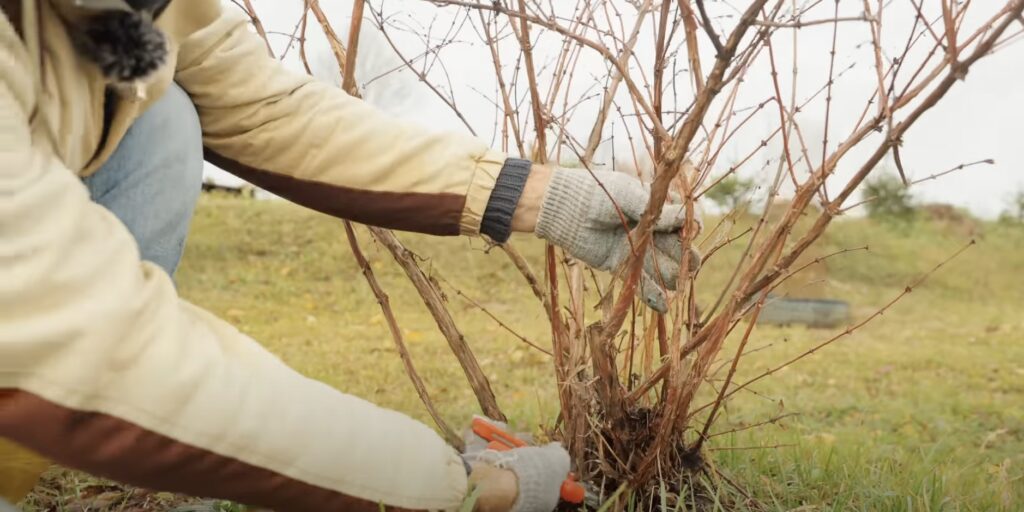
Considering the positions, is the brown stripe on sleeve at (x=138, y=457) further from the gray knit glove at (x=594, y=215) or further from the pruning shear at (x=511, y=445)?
the gray knit glove at (x=594, y=215)

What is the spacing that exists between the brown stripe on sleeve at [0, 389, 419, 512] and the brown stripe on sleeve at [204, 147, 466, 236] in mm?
555

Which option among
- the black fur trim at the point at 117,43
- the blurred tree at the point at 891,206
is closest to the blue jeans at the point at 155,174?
the black fur trim at the point at 117,43

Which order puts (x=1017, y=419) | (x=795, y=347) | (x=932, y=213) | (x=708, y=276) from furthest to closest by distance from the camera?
(x=932, y=213), (x=708, y=276), (x=795, y=347), (x=1017, y=419)

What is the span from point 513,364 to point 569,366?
10.2ft

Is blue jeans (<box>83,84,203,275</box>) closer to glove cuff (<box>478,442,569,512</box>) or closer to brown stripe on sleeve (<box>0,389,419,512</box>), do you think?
brown stripe on sleeve (<box>0,389,419,512</box>)

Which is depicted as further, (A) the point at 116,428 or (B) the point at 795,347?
(B) the point at 795,347

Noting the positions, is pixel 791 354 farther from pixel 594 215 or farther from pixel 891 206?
pixel 891 206

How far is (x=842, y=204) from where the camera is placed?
4.69 feet

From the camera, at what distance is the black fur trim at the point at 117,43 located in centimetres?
111

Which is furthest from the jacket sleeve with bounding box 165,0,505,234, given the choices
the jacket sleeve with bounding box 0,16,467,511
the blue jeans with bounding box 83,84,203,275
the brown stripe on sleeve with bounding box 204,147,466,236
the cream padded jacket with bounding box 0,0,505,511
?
the jacket sleeve with bounding box 0,16,467,511

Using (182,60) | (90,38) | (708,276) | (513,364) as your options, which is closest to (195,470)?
(90,38)

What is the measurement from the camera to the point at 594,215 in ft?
4.90

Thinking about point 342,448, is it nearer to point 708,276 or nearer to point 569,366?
point 569,366

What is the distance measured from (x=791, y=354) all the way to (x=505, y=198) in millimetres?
4645
